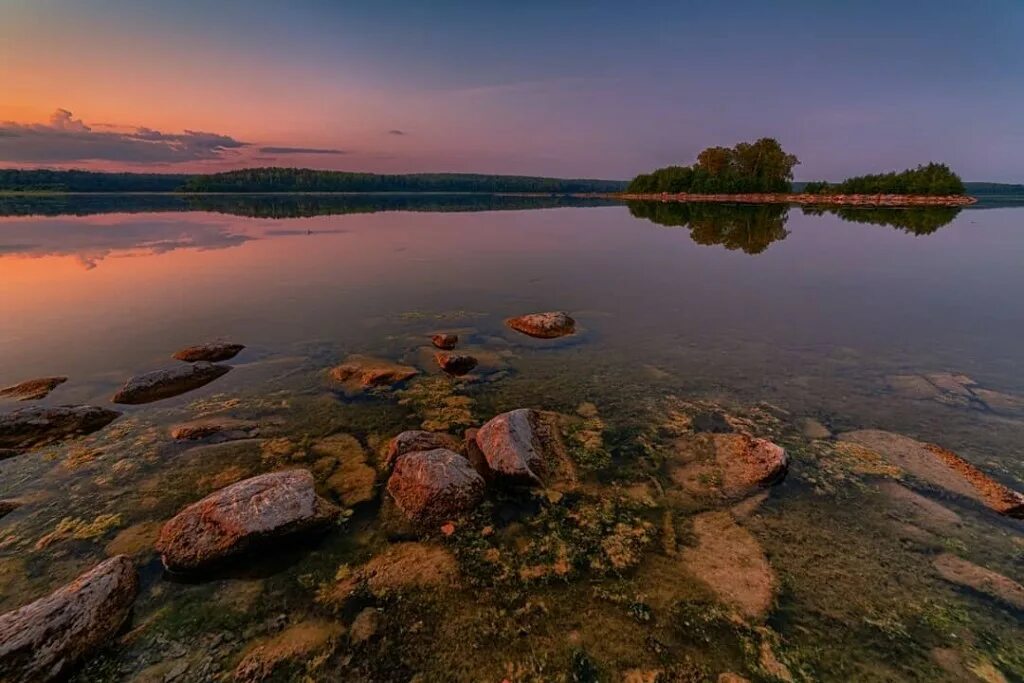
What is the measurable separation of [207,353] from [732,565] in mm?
12979

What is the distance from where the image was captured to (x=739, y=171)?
106 meters

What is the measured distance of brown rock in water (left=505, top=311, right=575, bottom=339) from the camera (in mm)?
14242

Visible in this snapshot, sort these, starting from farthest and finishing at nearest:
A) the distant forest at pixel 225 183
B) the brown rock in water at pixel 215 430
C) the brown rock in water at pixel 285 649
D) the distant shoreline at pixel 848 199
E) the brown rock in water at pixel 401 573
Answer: the distant forest at pixel 225 183 → the distant shoreline at pixel 848 199 → the brown rock in water at pixel 215 430 → the brown rock in water at pixel 401 573 → the brown rock in water at pixel 285 649

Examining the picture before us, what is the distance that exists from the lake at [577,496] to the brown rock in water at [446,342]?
1.53 feet

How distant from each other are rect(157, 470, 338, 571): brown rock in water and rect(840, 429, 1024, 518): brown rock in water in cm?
927

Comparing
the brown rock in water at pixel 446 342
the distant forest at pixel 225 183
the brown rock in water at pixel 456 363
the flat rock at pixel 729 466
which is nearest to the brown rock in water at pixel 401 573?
the flat rock at pixel 729 466

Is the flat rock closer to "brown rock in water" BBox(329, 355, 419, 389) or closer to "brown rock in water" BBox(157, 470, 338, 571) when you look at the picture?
"brown rock in water" BBox(157, 470, 338, 571)

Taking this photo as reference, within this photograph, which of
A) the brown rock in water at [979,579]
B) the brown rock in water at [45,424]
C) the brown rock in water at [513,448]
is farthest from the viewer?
the brown rock in water at [45,424]

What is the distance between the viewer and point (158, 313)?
1614 cm

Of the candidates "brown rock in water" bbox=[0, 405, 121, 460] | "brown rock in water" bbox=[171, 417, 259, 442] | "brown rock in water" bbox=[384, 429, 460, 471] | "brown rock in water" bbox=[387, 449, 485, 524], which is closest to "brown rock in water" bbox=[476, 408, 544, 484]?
"brown rock in water" bbox=[387, 449, 485, 524]

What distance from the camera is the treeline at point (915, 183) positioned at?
3669 inches

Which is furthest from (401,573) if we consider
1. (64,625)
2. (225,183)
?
(225,183)

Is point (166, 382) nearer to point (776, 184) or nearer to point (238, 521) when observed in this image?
point (238, 521)

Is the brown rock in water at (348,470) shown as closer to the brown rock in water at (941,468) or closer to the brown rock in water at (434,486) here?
the brown rock in water at (434,486)
